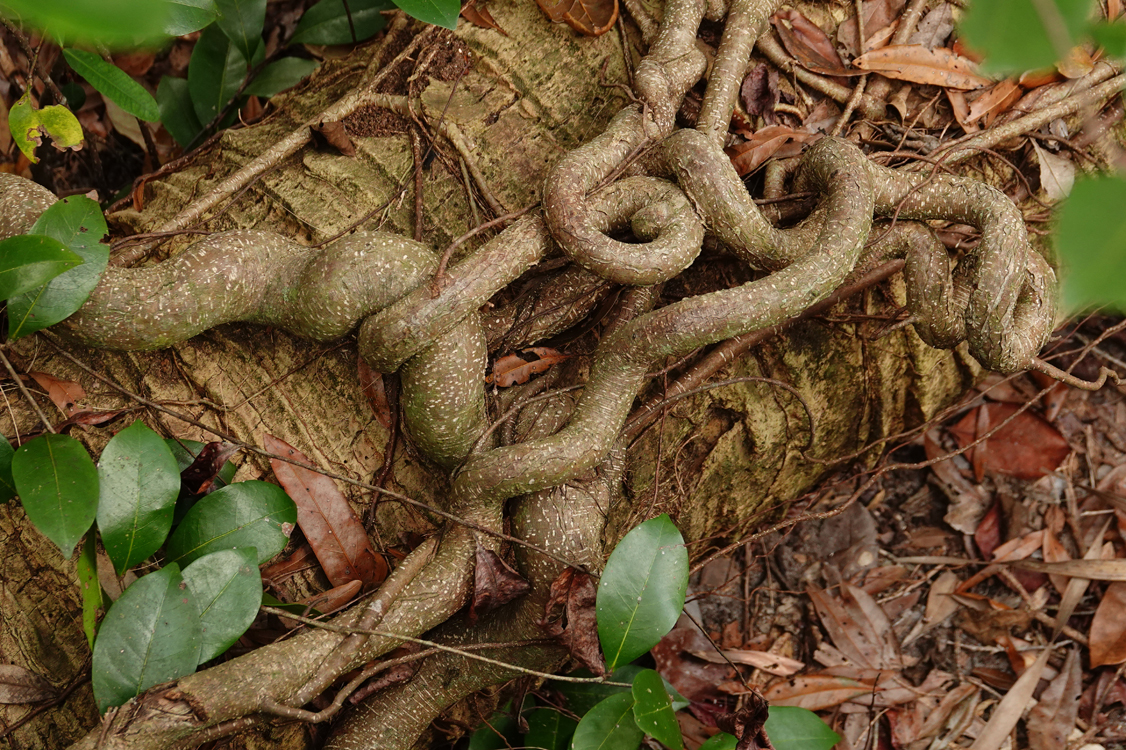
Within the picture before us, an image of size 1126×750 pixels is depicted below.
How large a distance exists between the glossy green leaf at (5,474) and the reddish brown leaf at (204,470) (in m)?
0.35

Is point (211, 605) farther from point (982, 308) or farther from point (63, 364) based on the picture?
point (982, 308)

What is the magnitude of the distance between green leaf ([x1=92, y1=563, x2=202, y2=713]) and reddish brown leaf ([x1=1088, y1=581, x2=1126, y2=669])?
2.65 m

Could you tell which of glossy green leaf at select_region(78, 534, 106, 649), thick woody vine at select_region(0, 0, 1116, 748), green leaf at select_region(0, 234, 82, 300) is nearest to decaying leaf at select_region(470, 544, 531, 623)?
thick woody vine at select_region(0, 0, 1116, 748)

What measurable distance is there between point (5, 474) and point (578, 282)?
1.41m

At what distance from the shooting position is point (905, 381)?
2.32 m

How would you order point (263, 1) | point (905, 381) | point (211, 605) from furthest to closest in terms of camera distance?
point (263, 1)
point (905, 381)
point (211, 605)

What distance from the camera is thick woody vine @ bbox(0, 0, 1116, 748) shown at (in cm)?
175

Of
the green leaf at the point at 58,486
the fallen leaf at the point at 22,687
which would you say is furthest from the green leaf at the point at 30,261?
the fallen leaf at the point at 22,687

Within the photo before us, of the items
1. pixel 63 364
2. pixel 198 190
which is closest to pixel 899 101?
pixel 198 190

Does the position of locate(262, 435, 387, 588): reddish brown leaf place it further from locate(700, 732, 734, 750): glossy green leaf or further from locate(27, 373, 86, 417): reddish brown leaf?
locate(700, 732, 734, 750): glossy green leaf

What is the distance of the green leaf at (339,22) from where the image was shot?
2.56 meters

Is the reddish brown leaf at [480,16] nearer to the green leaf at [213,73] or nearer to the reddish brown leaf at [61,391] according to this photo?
the green leaf at [213,73]

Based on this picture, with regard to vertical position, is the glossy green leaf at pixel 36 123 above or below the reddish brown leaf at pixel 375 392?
above

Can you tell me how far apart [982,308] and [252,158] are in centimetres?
197
